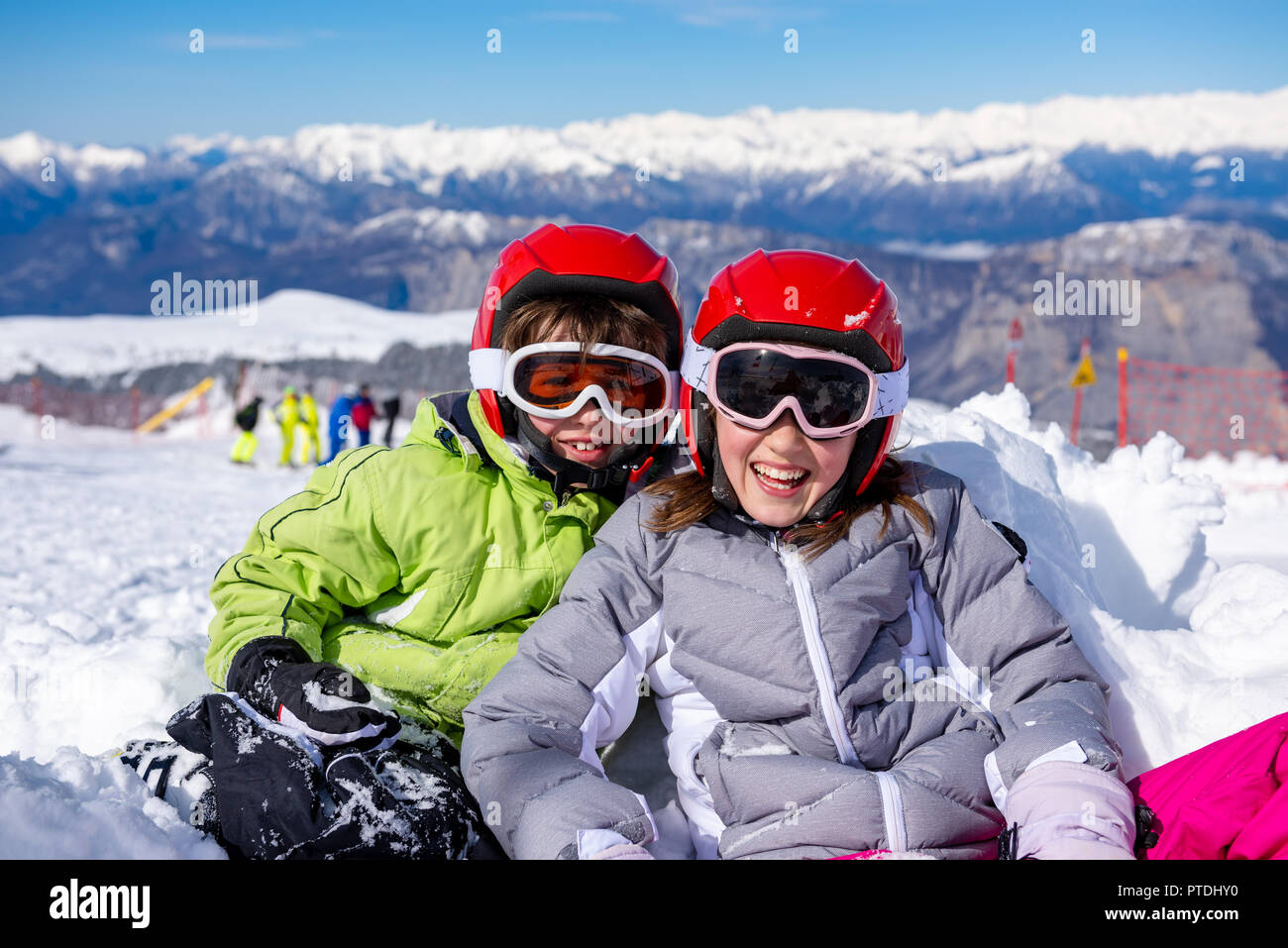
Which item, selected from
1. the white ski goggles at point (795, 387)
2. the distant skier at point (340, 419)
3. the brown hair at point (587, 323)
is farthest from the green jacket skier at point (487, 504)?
the distant skier at point (340, 419)

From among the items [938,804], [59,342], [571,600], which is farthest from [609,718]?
[59,342]

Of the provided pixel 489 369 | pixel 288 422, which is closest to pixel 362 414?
pixel 288 422

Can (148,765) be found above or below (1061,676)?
below

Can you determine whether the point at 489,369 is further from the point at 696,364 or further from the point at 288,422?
Answer: the point at 288,422

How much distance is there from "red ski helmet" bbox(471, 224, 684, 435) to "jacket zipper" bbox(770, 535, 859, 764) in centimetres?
72

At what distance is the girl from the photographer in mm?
1989

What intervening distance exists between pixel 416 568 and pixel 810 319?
1.15 meters

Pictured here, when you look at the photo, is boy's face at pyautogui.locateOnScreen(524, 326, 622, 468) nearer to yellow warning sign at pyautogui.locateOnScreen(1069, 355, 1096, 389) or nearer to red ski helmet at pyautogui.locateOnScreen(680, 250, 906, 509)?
red ski helmet at pyautogui.locateOnScreen(680, 250, 906, 509)

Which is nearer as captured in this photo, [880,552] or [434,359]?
[880,552]

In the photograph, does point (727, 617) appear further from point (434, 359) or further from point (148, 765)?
point (434, 359)

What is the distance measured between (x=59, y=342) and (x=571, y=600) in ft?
169

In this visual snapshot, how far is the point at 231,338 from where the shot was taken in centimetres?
4716

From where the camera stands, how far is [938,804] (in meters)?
1.96

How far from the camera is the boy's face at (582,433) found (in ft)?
7.96
